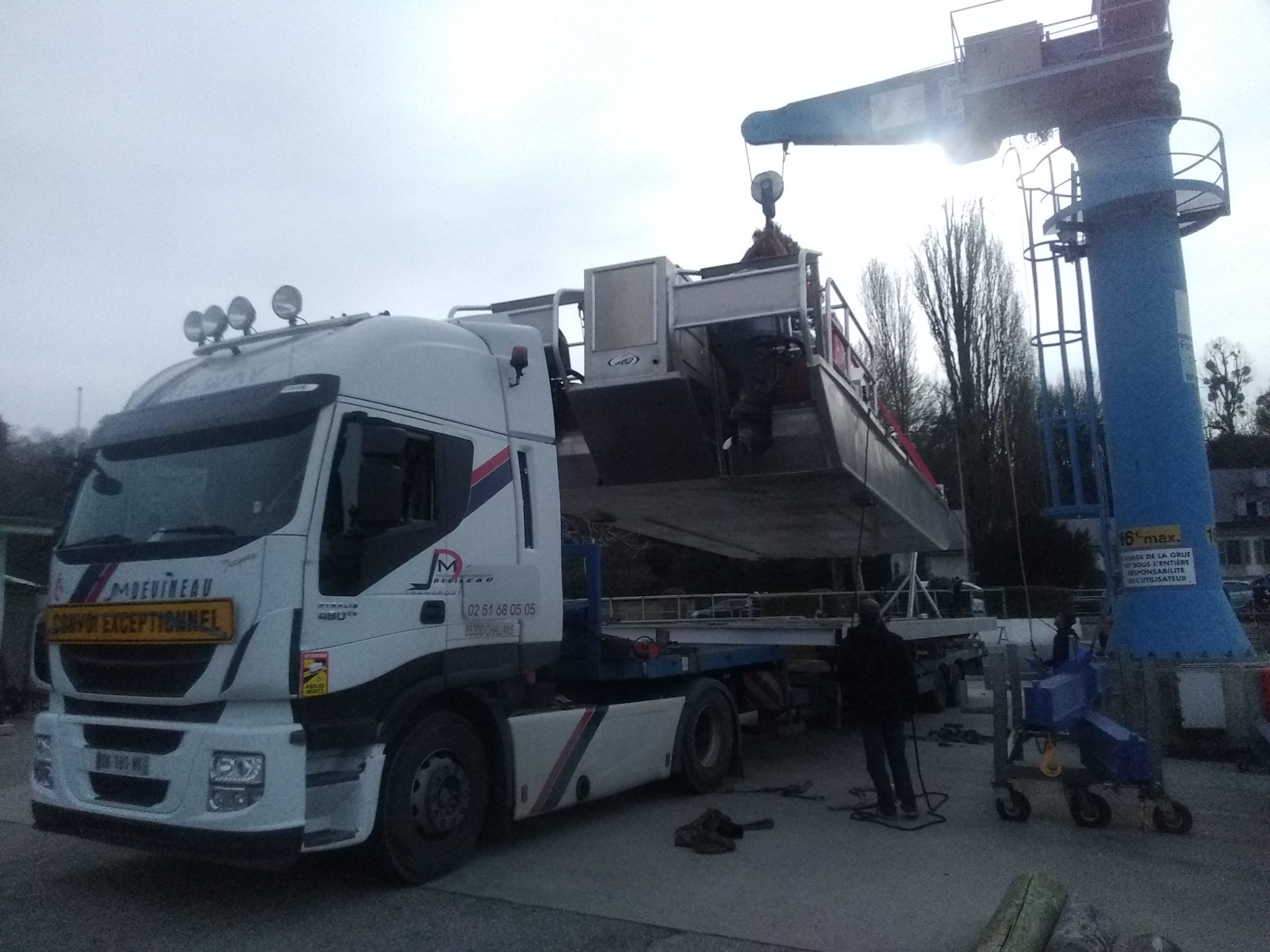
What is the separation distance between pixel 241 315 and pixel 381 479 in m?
2.21

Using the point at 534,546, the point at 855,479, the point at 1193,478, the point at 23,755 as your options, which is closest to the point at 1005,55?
the point at 1193,478

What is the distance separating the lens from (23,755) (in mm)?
11703

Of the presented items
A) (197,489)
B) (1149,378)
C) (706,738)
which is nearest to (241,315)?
(197,489)

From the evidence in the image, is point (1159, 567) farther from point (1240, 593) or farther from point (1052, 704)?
point (1240, 593)

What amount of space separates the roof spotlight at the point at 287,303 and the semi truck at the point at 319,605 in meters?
0.02

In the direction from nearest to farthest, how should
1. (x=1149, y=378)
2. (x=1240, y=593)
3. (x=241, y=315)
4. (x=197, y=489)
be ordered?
(x=197, y=489) < (x=241, y=315) < (x=1149, y=378) < (x=1240, y=593)

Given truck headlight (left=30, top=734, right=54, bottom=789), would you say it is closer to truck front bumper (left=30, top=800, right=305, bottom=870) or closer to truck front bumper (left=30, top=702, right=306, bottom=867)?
truck front bumper (left=30, top=702, right=306, bottom=867)

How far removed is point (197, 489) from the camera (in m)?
5.48

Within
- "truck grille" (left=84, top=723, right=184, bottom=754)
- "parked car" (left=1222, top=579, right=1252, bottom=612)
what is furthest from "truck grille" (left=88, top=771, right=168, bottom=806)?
"parked car" (left=1222, top=579, right=1252, bottom=612)

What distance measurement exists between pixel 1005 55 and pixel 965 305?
19396 millimetres

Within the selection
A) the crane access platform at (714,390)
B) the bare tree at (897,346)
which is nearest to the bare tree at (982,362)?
the bare tree at (897,346)

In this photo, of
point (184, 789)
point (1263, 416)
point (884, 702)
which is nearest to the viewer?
point (184, 789)

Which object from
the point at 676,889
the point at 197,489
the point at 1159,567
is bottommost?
the point at 676,889

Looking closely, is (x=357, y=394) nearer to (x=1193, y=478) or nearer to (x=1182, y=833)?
(x=1182, y=833)
